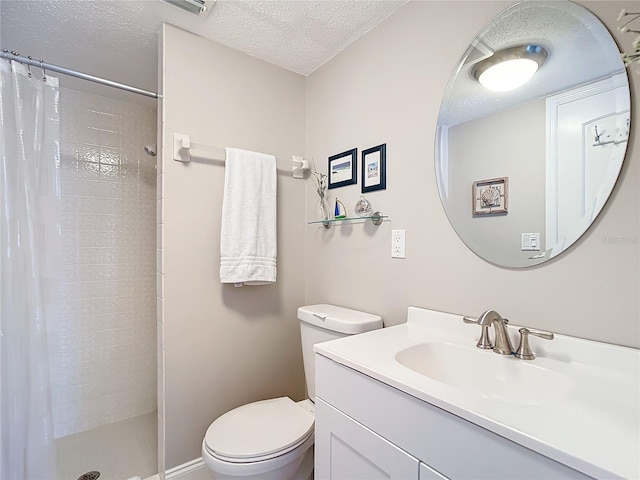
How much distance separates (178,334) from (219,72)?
1380 mm

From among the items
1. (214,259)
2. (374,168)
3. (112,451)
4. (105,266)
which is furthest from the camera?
(105,266)

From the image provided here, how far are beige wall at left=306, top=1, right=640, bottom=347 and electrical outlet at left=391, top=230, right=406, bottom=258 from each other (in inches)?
1.2

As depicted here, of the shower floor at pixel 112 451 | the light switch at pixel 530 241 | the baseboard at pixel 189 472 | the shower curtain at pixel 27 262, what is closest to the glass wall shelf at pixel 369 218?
the light switch at pixel 530 241

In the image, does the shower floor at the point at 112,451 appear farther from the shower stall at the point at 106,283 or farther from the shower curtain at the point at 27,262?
the shower curtain at the point at 27,262

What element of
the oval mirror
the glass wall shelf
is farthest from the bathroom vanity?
the glass wall shelf

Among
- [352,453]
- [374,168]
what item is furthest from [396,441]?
[374,168]

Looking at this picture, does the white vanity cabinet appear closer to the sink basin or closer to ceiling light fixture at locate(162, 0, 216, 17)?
the sink basin

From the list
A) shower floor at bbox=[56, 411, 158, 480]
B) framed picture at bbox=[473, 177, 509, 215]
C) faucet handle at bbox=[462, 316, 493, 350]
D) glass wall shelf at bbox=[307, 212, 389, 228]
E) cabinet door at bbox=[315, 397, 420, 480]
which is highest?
framed picture at bbox=[473, 177, 509, 215]

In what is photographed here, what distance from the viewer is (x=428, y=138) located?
4.07ft

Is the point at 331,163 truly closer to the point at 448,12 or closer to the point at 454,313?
the point at 448,12

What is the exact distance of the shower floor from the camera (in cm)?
161

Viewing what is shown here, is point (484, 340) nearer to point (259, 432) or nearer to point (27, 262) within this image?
point (259, 432)

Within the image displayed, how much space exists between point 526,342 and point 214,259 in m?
1.38

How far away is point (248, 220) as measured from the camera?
1.60 meters
